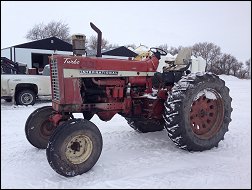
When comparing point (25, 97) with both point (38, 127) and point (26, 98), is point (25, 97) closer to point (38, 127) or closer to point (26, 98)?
point (26, 98)

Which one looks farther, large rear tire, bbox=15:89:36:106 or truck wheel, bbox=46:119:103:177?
large rear tire, bbox=15:89:36:106

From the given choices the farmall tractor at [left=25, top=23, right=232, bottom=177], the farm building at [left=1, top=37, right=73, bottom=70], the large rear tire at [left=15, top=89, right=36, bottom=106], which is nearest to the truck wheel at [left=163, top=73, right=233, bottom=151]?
the farmall tractor at [left=25, top=23, right=232, bottom=177]

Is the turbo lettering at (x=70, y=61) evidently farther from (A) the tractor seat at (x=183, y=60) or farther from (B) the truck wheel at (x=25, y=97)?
(B) the truck wheel at (x=25, y=97)

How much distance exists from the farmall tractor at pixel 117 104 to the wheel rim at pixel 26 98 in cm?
704

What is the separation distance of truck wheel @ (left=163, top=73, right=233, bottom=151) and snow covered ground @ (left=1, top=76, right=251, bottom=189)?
229 millimetres

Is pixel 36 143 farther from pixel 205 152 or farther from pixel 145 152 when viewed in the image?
pixel 205 152

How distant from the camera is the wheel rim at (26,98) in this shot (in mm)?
11727

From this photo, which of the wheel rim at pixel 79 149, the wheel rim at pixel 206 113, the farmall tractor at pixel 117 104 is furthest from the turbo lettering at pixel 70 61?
the wheel rim at pixel 206 113

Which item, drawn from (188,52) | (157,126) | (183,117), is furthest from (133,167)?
(188,52)

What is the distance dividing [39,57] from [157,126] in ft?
64.5

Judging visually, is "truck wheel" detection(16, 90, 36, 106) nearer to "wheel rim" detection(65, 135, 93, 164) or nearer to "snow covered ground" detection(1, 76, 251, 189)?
"snow covered ground" detection(1, 76, 251, 189)

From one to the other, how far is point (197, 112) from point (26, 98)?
8.54 m

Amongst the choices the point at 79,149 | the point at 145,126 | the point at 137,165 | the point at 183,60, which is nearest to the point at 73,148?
the point at 79,149

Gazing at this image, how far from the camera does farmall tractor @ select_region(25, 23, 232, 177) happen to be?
399cm
